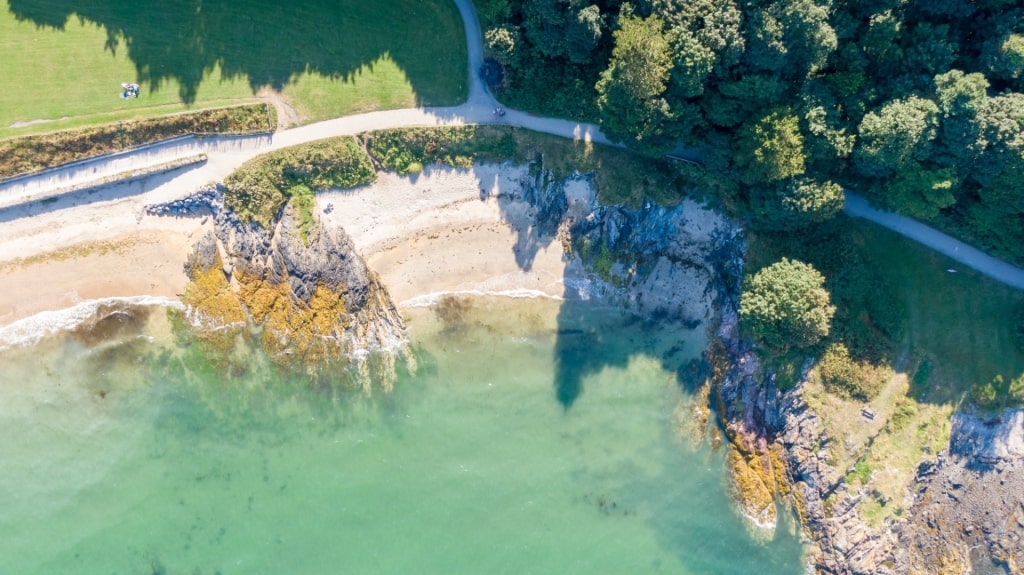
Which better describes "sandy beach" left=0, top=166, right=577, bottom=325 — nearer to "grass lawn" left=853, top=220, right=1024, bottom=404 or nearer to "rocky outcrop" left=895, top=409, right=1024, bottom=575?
"grass lawn" left=853, top=220, right=1024, bottom=404

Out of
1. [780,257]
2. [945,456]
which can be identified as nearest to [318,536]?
[780,257]

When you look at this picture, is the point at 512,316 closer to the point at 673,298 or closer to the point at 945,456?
the point at 673,298

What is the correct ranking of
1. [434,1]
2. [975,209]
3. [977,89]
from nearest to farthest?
[977,89]
[975,209]
[434,1]

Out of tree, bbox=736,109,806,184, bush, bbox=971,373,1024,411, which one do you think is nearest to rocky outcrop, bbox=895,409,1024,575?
bush, bbox=971,373,1024,411

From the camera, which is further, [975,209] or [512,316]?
[512,316]

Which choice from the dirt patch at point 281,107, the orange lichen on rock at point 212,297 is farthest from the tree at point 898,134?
the orange lichen on rock at point 212,297
